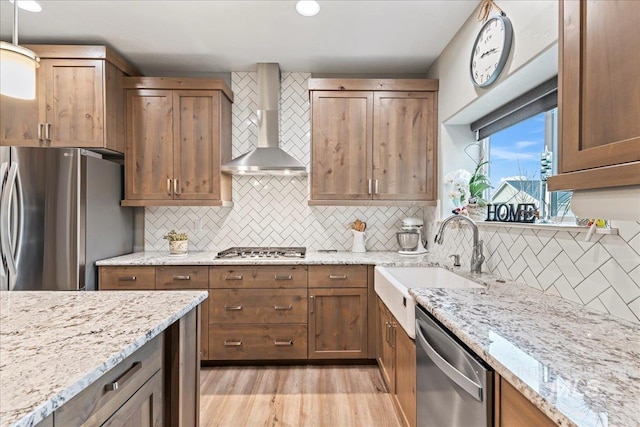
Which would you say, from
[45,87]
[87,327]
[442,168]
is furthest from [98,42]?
[442,168]

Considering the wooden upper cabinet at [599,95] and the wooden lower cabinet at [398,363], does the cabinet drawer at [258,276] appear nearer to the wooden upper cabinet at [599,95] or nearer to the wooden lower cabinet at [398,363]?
the wooden lower cabinet at [398,363]

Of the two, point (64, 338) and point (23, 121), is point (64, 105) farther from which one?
point (64, 338)

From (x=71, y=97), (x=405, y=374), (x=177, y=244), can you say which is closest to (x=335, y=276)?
(x=405, y=374)

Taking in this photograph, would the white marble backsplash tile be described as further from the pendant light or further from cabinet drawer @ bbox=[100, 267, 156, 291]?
cabinet drawer @ bbox=[100, 267, 156, 291]

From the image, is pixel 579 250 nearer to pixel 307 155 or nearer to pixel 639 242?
pixel 639 242

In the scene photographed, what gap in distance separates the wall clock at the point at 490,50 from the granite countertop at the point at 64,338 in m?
1.98

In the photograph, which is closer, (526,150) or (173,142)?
(526,150)

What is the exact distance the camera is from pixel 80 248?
2518 mm

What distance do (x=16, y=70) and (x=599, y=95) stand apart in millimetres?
1984

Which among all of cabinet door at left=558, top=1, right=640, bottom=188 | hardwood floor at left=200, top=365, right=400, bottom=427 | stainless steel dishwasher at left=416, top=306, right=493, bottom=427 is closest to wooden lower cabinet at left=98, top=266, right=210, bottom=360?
hardwood floor at left=200, top=365, right=400, bottom=427

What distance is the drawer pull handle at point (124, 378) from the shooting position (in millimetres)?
891

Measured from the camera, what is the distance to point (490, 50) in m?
1.98

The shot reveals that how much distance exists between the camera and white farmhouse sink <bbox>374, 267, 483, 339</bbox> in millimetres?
1722

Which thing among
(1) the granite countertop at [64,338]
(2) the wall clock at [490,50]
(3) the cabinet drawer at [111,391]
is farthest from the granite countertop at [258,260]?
(3) the cabinet drawer at [111,391]
